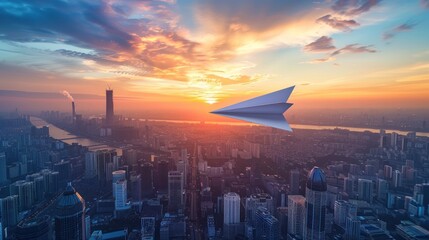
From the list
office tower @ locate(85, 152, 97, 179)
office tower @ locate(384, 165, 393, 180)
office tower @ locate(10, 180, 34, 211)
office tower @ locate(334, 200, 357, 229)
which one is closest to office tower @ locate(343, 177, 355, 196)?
office tower @ locate(334, 200, 357, 229)

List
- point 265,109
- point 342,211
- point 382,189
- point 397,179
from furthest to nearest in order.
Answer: point 397,179
point 382,189
point 342,211
point 265,109

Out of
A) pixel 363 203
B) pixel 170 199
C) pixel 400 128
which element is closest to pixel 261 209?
pixel 170 199

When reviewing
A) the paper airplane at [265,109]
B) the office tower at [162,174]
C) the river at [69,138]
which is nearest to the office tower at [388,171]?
the office tower at [162,174]

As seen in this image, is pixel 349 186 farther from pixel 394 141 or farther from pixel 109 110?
pixel 109 110

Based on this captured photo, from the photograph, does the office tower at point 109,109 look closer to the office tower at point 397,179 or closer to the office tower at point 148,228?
the office tower at point 148,228

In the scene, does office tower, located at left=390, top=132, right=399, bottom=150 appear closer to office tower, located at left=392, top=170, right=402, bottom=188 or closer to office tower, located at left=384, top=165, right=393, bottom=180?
office tower, located at left=384, top=165, right=393, bottom=180

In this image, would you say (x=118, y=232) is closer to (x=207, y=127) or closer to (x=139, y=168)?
(x=139, y=168)

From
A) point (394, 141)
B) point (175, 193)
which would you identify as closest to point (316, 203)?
point (175, 193)
